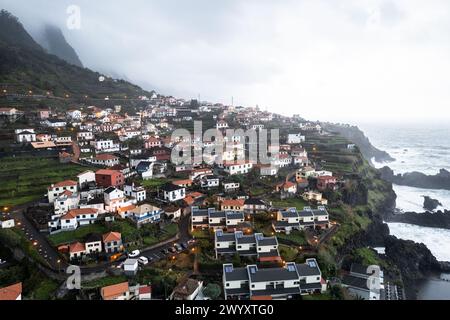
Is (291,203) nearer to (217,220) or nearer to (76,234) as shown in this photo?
(217,220)

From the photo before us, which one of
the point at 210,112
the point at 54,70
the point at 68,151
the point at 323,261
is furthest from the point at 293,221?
the point at 54,70

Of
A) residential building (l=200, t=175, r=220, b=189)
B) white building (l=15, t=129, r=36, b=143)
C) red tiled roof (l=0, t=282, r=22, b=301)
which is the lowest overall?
red tiled roof (l=0, t=282, r=22, b=301)

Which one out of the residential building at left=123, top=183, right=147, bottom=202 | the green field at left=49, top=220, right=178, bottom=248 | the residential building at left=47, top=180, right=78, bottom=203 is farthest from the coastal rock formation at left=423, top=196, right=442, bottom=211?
the residential building at left=47, top=180, right=78, bottom=203

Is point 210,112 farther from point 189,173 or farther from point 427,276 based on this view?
point 427,276

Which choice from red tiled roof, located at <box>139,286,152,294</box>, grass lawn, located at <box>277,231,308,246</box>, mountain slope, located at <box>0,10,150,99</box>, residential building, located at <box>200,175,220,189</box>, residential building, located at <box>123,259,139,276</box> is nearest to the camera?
red tiled roof, located at <box>139,286,152,294</box>

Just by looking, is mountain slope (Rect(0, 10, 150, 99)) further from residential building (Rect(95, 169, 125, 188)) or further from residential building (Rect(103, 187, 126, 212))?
residential building (Rect(103, 187, 126, 212))
